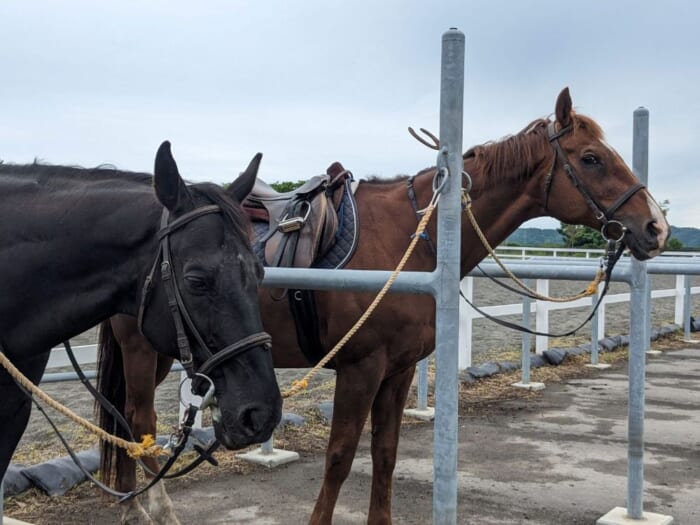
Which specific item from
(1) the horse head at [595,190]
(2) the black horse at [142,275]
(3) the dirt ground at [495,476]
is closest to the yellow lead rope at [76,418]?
(2) the black horse at [142,275]

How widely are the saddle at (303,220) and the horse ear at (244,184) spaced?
4.02ft

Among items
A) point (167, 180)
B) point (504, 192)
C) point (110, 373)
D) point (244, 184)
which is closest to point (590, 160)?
point (504, 192)

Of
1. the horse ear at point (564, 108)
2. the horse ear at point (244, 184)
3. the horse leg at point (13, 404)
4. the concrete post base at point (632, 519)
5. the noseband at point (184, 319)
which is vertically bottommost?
the concrete post base at point (632, 519)

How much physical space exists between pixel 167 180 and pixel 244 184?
36cm

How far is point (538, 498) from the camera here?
439 cm

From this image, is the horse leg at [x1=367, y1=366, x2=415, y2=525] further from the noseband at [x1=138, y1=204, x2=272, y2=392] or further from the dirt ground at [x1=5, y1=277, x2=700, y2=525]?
the noseband at [x1=138, y1=204, x2=272, y2=392]

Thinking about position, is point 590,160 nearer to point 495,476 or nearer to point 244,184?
point 244,184

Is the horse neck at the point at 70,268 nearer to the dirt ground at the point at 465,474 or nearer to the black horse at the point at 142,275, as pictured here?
the black horse at the point at 142,275

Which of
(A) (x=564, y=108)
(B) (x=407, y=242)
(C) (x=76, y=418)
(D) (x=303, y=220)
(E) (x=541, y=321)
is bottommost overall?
(E) (x=541, y=321)

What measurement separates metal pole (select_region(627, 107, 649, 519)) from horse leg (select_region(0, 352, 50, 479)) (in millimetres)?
3032

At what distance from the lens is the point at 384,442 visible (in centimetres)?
378

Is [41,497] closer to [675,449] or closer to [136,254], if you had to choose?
[136,254]

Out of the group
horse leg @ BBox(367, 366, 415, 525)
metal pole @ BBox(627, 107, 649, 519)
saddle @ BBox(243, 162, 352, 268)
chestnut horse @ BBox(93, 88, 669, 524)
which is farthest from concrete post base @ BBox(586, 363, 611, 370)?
saddle @ BBox(243, 162, 352, 268)

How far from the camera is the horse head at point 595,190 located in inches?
142
